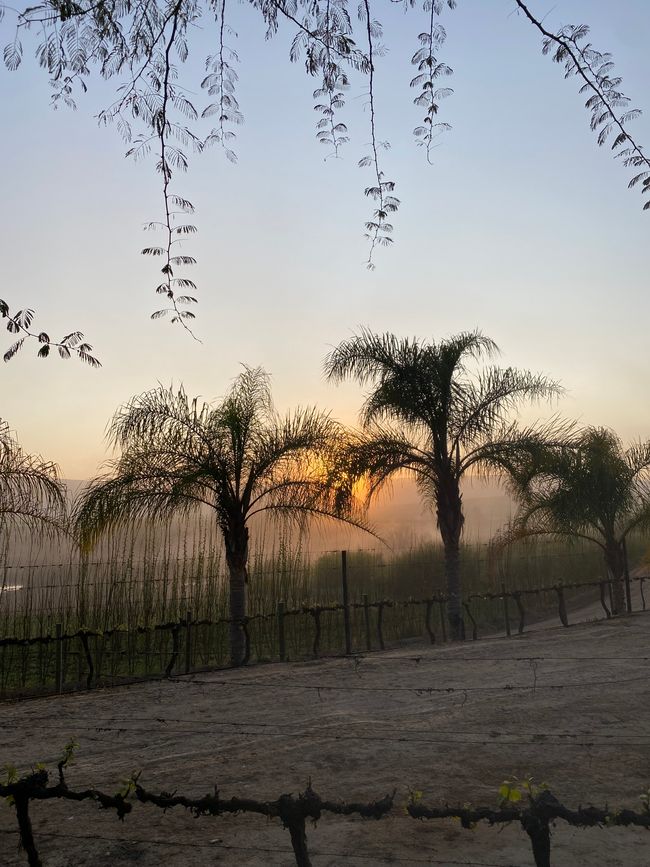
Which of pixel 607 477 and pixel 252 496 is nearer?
pixel 252 496

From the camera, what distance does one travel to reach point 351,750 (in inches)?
212

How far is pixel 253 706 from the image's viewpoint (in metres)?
7.27

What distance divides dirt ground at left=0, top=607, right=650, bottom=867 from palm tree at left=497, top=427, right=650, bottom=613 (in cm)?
555

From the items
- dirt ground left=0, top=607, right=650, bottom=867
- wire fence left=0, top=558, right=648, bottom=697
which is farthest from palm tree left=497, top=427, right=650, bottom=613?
dirt ground left=0, top=607, right=650, bottom=867

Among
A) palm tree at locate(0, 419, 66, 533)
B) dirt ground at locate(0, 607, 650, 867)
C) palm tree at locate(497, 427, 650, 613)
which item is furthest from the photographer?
palm tree at locate(497, 427, 650, 613)

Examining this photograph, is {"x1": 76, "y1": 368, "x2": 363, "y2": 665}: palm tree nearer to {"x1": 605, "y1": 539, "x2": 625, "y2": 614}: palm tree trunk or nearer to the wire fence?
the wire fence

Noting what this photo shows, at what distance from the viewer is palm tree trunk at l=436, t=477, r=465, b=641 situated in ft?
41.4

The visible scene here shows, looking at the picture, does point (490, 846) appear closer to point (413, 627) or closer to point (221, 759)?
point (221, 759)

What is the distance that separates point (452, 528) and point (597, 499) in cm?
407

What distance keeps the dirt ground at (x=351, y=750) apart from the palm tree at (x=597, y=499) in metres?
5.55

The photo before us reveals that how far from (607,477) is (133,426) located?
9.29 m

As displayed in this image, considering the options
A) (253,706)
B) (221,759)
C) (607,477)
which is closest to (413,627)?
(607,477)

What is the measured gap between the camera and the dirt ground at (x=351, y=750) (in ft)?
11.9

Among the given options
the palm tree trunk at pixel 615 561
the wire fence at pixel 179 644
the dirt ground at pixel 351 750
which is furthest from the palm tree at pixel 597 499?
the dirt ground at pixel 351 750
